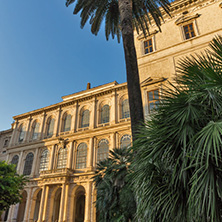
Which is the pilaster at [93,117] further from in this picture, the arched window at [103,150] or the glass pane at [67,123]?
the glass pane at [67,123]

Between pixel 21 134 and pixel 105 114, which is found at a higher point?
pixel 21 134

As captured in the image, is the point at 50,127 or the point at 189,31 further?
the point at 50,127

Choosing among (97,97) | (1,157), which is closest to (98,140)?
(97,97)

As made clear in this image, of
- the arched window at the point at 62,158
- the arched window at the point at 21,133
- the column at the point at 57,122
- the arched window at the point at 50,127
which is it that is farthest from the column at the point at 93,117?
the arched window at the point at 21,133

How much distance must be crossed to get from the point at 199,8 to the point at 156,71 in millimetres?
5428

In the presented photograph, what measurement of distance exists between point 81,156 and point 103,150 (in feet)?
11.1

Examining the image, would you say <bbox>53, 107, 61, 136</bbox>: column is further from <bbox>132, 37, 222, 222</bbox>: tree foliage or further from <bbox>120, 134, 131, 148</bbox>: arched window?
<bbox>132, 37, 222, 222</bbox>: tree foliage

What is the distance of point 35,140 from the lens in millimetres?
31844

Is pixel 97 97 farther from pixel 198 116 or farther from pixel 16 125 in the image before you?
pixel 198 116

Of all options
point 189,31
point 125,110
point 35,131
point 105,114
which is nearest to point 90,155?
point 105,114

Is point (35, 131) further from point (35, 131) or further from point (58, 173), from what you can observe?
point (58, 173)

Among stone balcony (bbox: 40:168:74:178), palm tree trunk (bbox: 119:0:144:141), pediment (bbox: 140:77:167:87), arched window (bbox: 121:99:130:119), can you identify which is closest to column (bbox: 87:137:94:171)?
stone balcony (bbox: 40:168:74:178)

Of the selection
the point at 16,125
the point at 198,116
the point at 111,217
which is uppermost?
the point at 16,125

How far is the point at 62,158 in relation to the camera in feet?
91.7
